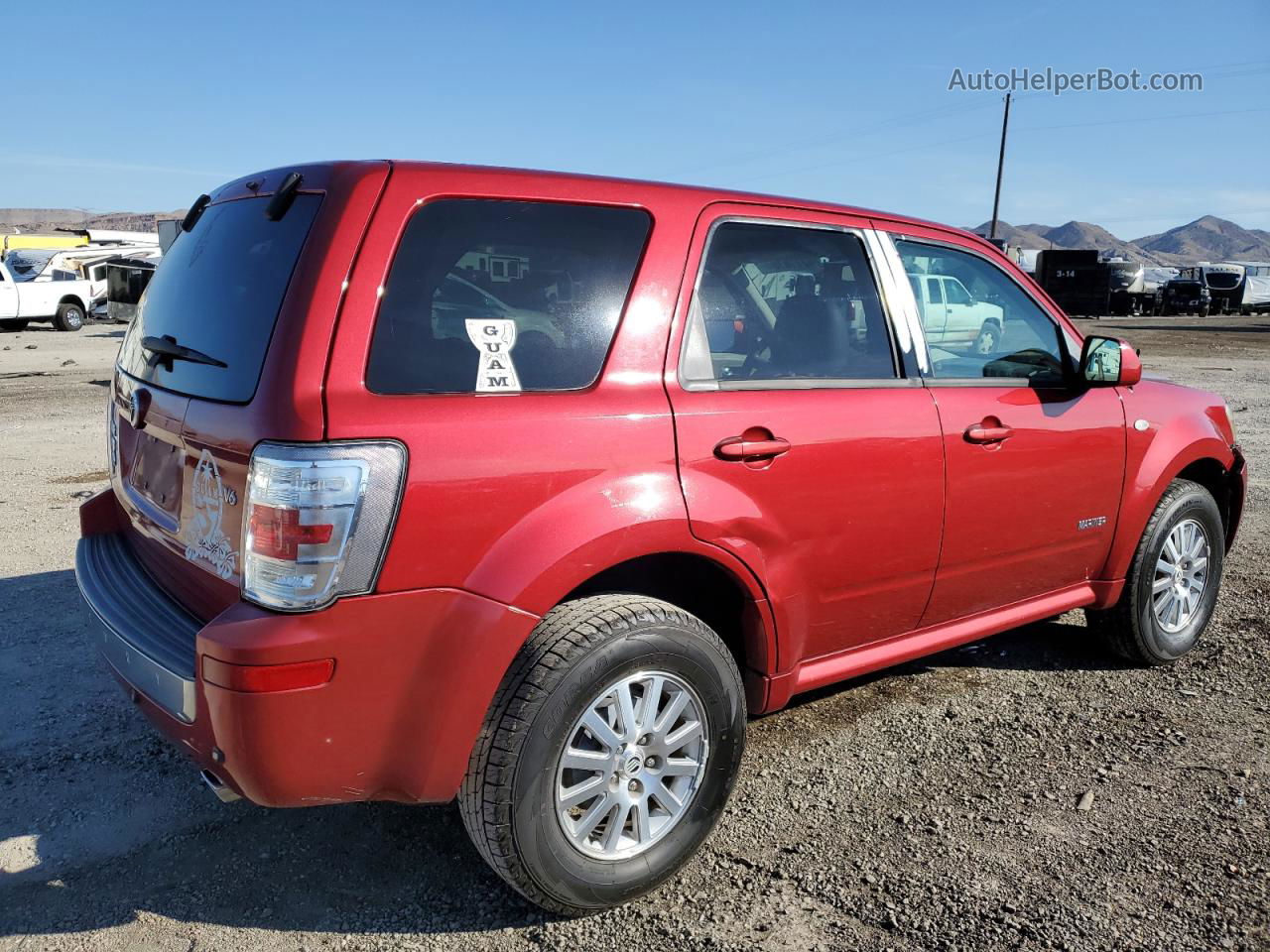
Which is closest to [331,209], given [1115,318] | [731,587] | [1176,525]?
[731,587]

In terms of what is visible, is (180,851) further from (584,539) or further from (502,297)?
(502,297)

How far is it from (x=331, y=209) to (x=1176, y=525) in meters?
3.69

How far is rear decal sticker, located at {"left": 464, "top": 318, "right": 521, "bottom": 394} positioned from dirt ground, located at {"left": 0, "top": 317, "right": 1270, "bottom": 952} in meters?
1.39

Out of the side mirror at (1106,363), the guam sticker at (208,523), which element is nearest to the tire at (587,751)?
the guam sticker at (208,523)

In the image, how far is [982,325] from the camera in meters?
3.86

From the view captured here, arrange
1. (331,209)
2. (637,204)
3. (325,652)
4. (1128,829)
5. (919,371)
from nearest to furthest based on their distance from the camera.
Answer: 1. (325,652)
2. (331,209)
3. (637,204)
4. (1128,829)
5. (919,371)

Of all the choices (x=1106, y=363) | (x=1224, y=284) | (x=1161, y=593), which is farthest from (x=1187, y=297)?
(x=1106, y=363)

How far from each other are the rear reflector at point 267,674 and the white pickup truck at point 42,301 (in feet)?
87.8

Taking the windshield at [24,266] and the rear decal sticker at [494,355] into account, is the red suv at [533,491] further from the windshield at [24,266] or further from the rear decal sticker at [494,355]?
the windshield at [24,266]

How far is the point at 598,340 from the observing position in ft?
8.80

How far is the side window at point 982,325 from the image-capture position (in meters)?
3.59

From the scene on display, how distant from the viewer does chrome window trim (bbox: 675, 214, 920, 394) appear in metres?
2.84

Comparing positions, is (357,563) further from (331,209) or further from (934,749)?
(934,749)

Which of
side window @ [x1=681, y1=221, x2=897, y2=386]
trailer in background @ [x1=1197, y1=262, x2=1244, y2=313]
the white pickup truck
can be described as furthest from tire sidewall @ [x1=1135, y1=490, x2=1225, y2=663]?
trailer in background @ [x1=1197, y1=262, x2=1244, y2=313]
